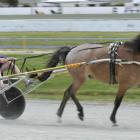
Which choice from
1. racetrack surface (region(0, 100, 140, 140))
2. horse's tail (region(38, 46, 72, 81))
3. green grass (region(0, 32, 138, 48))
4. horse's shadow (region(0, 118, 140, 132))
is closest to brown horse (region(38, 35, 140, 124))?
horse's tail (region(38, 46, 72, 81))

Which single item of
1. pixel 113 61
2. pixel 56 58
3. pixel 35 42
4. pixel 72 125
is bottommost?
pixel 35 42

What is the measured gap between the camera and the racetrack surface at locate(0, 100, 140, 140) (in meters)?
7.51

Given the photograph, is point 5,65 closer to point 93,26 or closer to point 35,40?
point 35,40

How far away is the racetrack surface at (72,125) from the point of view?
7508 millimetres

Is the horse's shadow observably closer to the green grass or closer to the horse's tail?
the horse's tail

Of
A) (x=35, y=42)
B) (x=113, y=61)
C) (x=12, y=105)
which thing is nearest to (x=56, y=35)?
(x=35, y=42)

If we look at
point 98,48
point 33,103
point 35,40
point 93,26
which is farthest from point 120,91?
point 93,26

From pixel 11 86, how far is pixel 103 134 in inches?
96.6

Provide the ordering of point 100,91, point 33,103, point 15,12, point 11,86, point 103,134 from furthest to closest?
point 15,12 → point 100,91 → point 33,103 → point 11,86 → point 103,134

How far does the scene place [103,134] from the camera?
7.69 m

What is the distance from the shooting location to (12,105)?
371 inches

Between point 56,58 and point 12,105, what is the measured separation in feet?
4.12

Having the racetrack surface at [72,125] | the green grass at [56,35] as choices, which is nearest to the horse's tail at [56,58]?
the racetrack surface at [72,125]

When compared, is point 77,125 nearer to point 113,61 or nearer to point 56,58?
point 113,61
